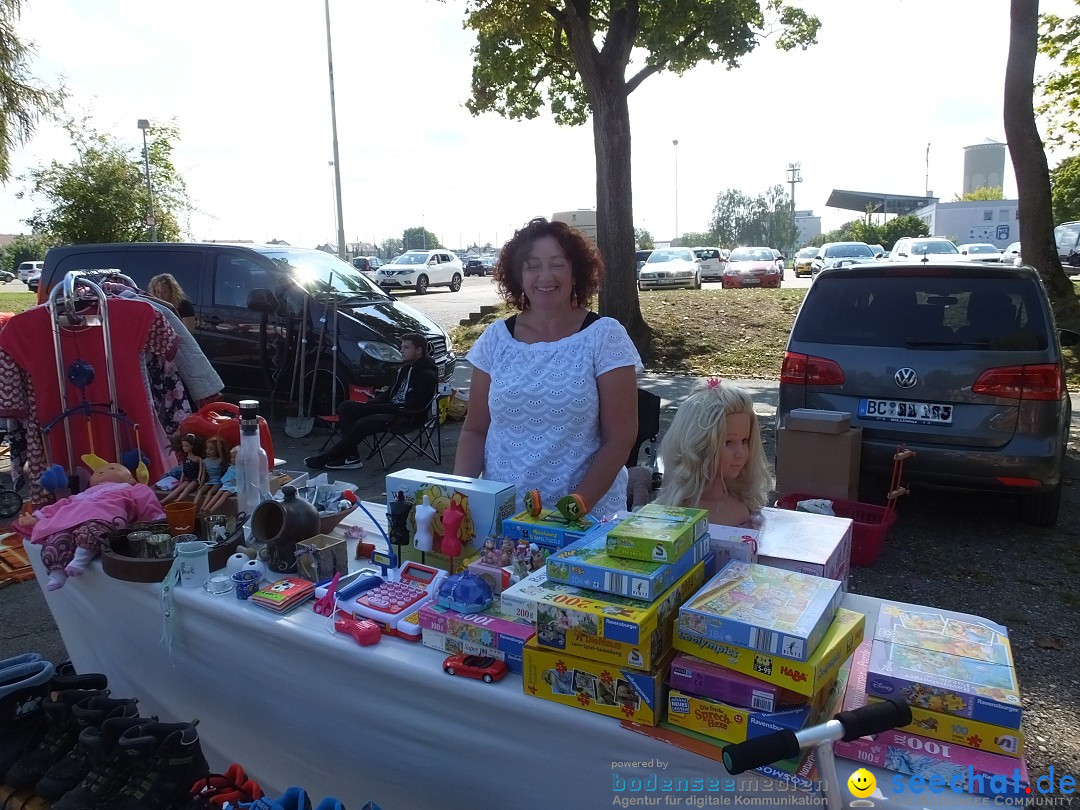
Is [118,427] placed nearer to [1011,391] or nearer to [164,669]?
[164,669]

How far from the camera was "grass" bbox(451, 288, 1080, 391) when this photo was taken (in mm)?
10141

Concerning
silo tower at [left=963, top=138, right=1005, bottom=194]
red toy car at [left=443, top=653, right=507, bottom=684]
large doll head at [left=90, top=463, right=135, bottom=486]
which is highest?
silo tower at [left=963, top=138, right=1005, bottom=194]

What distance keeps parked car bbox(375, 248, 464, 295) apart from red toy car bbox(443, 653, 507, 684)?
1021 inches

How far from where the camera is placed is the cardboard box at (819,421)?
13.6ft

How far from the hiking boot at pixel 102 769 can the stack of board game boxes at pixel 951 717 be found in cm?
160

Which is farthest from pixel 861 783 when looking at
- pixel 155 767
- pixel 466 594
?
pixel 155 767

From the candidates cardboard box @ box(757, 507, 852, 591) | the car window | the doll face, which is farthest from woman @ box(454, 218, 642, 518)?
the car window

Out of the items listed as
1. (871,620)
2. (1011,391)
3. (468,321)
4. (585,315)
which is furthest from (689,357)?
(871,620)

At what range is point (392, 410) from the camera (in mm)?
6297

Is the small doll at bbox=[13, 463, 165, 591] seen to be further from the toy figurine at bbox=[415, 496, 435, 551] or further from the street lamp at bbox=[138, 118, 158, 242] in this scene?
the street lamp at bbox=[138, 118, 158, 242]

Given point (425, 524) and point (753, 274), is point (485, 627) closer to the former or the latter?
point (425, 524)

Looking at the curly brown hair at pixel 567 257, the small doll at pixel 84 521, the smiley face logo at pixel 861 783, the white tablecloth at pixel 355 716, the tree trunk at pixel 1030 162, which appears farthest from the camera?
the tree trunk at pixel 1030 162

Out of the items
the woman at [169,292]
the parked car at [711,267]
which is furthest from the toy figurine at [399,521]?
the parked car at [711,267]

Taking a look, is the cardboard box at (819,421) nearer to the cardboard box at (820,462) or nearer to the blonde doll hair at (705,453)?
the cardboard box at (820,462)
